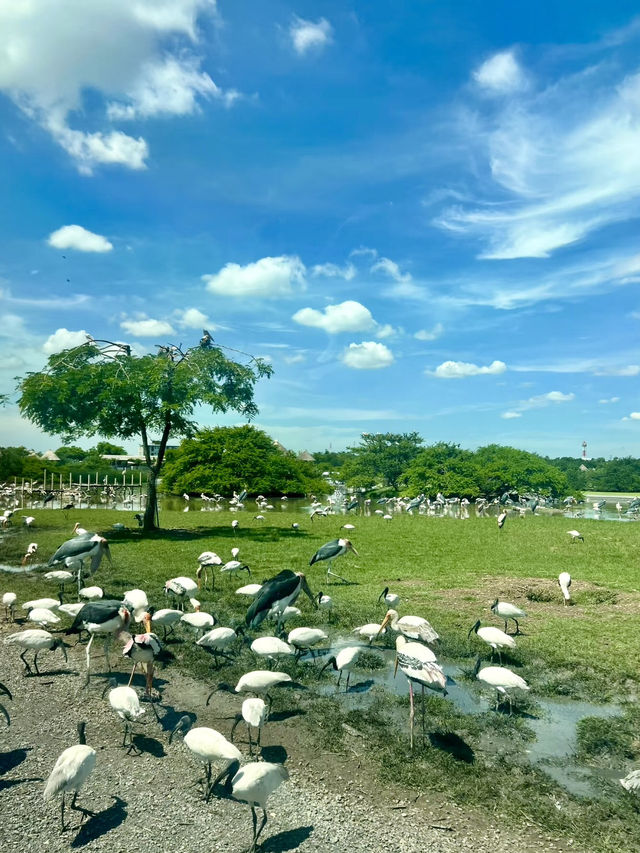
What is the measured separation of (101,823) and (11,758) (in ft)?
5.10

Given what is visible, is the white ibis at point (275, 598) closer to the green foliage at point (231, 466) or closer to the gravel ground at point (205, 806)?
the gravel ground at point (205, 806)

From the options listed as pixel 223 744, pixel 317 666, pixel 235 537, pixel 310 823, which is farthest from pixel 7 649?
pixel 235 537

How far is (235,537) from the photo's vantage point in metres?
21.5

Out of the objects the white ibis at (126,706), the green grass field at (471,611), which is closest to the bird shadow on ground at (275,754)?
the green grass field at (471,611)

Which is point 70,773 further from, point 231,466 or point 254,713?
point 231,466

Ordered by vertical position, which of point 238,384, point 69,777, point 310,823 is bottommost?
point 310,823

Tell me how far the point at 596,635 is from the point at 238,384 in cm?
1788

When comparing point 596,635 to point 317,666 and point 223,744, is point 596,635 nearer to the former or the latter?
point 317,666

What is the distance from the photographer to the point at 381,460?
5753 centimetres

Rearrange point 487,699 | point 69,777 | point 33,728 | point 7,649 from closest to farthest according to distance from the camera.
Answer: point 69,777
point 33,728
point 487,699
point 7,649

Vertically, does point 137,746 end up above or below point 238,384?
below

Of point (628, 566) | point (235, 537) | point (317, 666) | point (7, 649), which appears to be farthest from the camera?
point (235, 537)

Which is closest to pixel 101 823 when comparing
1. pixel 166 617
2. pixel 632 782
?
pixel 166 617

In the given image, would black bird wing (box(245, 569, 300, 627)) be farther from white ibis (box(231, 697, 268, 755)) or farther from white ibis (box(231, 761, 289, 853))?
white ibis (box(231, 761, 289, 853))
